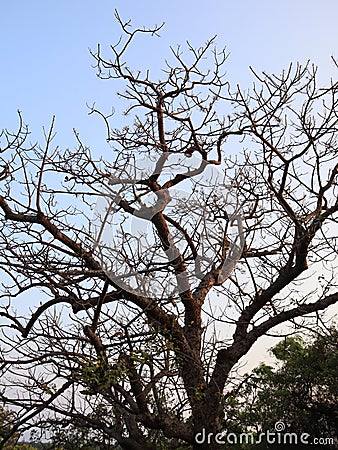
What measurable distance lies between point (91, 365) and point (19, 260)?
88 centimetres

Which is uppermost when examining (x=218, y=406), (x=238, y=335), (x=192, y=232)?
(x=192, y=232)

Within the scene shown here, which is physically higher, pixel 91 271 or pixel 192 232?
pixel 192 232

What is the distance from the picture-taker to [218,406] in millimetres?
3910

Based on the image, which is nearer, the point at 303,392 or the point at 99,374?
the point at 99,374

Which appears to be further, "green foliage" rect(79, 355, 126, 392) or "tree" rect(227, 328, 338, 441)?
"tree" rect(227, 328, 338, 441)

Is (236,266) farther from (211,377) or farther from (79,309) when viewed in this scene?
(79,309)

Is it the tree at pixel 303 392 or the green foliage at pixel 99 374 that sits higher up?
the tree at pixel 303 392

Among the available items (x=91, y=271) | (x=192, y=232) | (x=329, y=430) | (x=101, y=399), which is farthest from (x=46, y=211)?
(x=329, y=430)

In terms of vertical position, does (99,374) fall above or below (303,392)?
below

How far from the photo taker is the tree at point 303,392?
6.13m

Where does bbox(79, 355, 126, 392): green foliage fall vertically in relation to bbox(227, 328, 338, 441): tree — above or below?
below

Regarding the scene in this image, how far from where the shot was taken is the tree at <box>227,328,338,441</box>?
20.1ft

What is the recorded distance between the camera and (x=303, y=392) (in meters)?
6.51

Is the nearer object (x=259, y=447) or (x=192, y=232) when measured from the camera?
(x=192, y=232)
